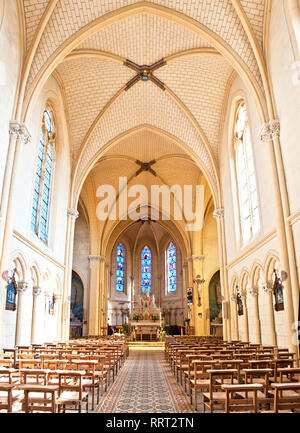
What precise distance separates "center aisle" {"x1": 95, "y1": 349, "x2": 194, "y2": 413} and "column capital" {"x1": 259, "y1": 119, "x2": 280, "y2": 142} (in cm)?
837

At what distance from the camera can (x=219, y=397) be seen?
18.2ft

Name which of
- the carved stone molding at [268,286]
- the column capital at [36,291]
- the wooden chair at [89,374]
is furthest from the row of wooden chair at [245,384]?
the column capital at [36,291]

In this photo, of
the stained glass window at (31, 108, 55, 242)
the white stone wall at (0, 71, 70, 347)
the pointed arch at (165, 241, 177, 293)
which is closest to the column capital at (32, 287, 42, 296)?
the white stone wall at (0, 71, 70, 347)

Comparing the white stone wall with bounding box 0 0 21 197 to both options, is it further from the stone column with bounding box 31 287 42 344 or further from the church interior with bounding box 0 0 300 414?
the stone column with bounding box 31 287 42 344

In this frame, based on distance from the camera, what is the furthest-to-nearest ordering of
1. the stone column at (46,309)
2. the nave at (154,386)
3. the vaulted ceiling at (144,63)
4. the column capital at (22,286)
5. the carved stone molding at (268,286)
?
the stone column at (46,309) → the column capital at (22,286) → the carved stone molding at (268,286) → the vaulted ceiling at (144,63) → the nave at (154,386)

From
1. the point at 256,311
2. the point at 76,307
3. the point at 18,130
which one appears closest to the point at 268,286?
the point at 256,311

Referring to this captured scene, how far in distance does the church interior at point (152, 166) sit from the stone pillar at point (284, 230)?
4 cm

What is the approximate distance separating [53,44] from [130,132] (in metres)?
9.13

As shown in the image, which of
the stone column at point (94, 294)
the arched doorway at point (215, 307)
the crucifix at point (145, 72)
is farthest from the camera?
the arched doorway at point (215, 307)

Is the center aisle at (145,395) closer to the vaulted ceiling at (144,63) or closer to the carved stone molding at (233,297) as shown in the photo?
the carved stone molding at (233,297)

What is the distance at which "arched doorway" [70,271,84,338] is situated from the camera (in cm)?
3023

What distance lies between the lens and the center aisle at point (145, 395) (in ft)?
21.6

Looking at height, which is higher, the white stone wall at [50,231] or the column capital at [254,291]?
the white stone wall at [50,231]

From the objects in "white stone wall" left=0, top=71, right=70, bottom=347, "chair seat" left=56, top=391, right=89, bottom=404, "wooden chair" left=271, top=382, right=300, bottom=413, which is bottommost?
"chair seat" left=56, top=391, right=89, bottom=404
